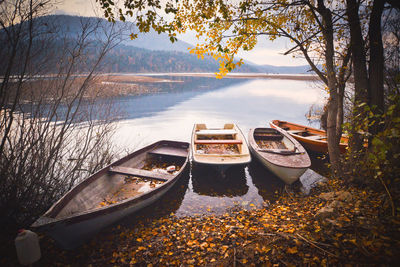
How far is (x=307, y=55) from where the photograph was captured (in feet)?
21.2

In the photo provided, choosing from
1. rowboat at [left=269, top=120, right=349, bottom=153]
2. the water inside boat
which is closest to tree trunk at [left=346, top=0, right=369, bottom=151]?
rowboat at [left=269, top=120, right=349, bottom=153]

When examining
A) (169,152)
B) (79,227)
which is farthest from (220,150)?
(79,227)

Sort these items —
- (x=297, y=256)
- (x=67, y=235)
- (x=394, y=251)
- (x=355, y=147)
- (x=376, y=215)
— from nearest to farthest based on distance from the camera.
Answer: (x=394, y=251)
(x=297, y=256)
(x=376, y=215)
(x=67, y=235)
(x=355, y=147)

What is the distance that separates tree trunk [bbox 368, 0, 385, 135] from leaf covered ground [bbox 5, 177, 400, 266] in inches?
95.3

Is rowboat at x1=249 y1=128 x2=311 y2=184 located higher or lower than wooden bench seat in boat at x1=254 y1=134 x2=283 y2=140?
lower

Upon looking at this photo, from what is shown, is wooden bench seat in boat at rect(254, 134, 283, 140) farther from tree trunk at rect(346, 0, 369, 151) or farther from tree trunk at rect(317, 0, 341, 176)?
tree trunk at rect(346, 0, 369, 151)

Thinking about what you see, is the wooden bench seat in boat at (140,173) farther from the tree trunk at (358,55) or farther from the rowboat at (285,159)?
the tree trunk at (358,55)

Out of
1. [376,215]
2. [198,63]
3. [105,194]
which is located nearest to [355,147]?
[376,215]

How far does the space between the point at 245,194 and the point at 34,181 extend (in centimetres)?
680

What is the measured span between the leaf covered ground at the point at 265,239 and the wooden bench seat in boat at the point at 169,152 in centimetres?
347

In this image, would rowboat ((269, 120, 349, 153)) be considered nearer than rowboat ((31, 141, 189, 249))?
No

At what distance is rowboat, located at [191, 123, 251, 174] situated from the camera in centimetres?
780

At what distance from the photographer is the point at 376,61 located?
17.0 feet

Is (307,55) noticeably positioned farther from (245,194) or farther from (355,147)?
(245,194)
